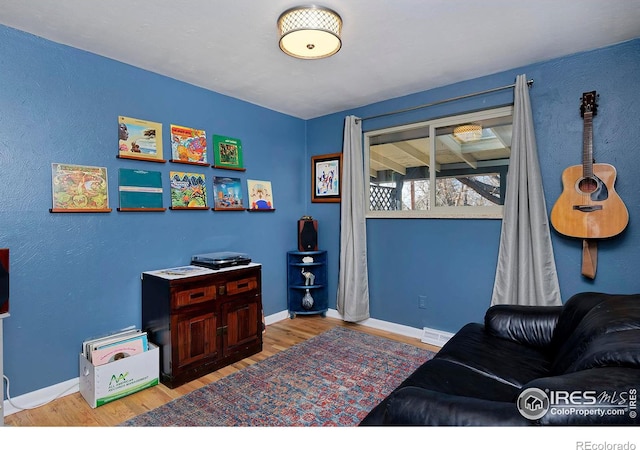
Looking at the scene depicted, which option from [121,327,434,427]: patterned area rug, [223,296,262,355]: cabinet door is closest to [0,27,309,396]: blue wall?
[223,296,262,355]: cabinet door

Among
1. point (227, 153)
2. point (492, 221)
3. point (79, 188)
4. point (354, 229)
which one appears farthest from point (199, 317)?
point (492, 221)

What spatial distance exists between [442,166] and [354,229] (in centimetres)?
105

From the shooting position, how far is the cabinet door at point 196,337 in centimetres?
235

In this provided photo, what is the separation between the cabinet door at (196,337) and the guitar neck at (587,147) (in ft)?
9.42

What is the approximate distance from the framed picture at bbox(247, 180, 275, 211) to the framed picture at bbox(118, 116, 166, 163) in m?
0.95

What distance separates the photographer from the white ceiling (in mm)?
1850

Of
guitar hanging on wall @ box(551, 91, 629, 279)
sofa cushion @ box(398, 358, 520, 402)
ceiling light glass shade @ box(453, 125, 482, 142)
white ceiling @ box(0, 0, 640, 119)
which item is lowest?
sofa cushion @ box(398, 358, 520, 402)

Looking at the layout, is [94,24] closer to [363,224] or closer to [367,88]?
[367,88]

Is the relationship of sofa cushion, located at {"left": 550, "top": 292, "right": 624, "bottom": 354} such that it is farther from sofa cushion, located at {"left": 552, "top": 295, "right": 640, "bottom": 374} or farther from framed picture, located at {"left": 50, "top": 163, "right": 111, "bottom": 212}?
framed picture, located at {"left": 50, "top": 163, "right": 111, "bottom": 212}

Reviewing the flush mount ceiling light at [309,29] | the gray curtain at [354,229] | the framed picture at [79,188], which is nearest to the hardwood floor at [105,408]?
the gray curtain at [354,229]

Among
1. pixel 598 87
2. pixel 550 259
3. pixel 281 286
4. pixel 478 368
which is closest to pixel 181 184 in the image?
pixel 281 286

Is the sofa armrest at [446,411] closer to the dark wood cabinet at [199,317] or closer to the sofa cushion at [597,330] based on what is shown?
the sofa cushion at [597,330]

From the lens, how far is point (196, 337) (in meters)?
2.44

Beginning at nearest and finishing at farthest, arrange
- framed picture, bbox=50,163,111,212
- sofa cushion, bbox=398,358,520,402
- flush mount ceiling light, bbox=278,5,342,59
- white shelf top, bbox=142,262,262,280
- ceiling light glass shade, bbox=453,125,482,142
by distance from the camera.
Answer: sofa cushion, bbox=398,358,520,402 → flush mount ceiling light, bbox=278,5,342,59 → framed picture, bbox=50,163,111,212 → white shelf top, bbox=142,262,262,280 → ceiling light glass shade, bbox=453,125,482,142
